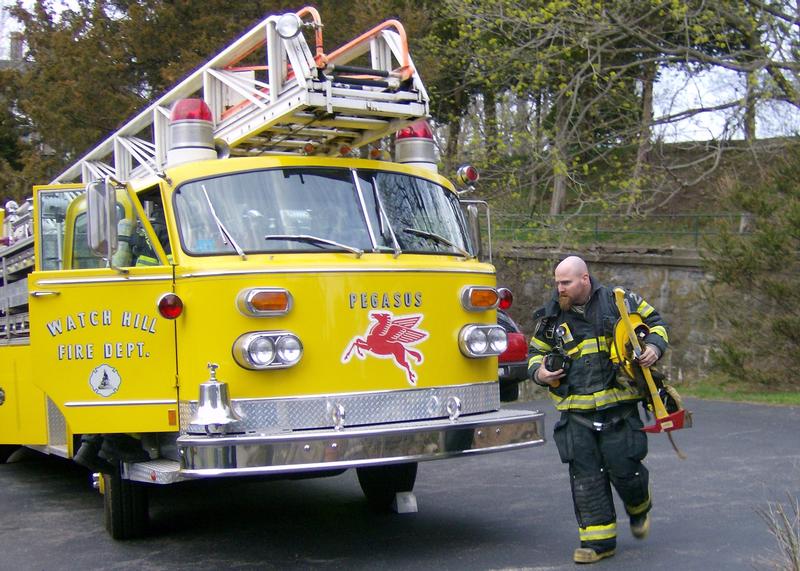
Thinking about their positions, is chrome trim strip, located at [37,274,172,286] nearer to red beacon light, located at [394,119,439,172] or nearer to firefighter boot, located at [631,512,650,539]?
red beacon light, located at [394,119,439,172]

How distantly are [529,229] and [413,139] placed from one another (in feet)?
41.9

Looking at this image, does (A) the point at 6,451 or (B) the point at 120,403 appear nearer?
(B) the point at 120,403

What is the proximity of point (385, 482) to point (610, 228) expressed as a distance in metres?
20.3

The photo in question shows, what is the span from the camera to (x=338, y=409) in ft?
18.9

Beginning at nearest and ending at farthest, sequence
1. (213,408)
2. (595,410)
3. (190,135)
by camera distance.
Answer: (213,408)
(595,410)
(190,135)

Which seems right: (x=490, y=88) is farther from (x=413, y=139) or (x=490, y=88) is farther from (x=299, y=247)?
(x=299, y=247)

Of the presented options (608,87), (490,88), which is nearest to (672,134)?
(608,87)

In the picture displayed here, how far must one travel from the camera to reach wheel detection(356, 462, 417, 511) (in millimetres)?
7422

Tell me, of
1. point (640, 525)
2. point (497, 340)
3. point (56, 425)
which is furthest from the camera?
point (56, 425)

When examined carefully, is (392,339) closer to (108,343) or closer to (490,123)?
(108,343)

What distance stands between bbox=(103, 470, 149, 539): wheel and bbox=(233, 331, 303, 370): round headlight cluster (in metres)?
1.55

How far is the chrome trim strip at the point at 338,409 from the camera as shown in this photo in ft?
18.7

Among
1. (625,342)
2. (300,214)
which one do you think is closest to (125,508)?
(300,214)

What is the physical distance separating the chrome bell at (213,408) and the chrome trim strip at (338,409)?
7cm
